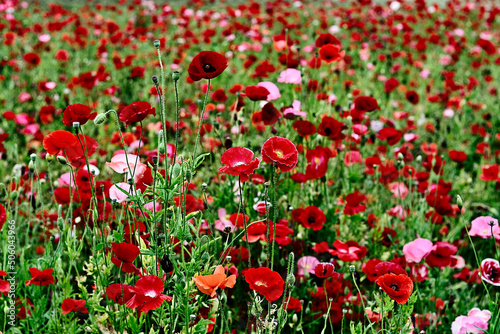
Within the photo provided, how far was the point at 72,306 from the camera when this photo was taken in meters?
1.28

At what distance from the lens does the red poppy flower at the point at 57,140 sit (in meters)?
1.23

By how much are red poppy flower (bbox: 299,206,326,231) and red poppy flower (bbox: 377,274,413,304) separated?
47 centimetres

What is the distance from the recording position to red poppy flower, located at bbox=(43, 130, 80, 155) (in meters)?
1.23

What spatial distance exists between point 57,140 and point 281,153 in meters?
0.62

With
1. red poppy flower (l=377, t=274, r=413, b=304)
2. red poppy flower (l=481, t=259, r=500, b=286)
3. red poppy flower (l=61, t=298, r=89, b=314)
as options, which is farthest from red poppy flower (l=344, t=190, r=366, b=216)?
red poppy flower (l=61, t=298, r=89, b=314)

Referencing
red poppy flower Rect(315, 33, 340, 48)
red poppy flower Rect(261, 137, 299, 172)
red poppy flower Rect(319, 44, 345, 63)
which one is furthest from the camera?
red poppy flower Rect(315, 33, 340, 48)

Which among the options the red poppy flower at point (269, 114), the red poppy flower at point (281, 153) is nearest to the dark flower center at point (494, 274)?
the red poppy flower at point (281, 153)

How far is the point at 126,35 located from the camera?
5.26m

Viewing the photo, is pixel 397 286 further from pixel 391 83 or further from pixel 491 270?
pixel 391 83

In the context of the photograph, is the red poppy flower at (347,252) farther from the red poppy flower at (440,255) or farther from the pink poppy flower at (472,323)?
the pink poppy flower at (472,323)

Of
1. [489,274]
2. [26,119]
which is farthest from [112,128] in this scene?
[489,274]

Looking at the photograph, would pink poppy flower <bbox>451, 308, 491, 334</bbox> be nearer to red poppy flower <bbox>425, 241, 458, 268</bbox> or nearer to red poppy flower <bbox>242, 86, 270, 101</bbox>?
red poppy flower <bbox>425, 241, 458, 268</bbox>

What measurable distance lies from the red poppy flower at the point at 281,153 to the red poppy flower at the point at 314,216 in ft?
1.44

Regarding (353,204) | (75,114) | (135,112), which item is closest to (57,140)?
(75,114)
